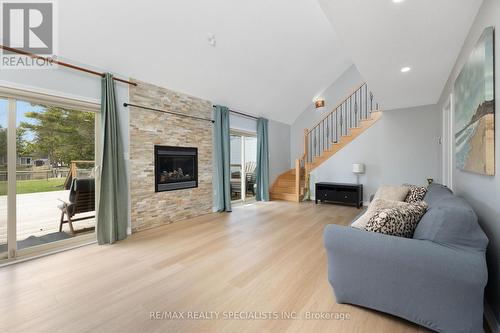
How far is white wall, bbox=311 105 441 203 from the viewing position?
5211 mm

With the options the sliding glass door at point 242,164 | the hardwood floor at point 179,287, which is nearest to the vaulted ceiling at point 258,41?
the sliding glass door at point 242,164

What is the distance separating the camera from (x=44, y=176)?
2998mm

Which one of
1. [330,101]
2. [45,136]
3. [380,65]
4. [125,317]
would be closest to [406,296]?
[125,317]

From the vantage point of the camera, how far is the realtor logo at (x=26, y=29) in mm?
2520

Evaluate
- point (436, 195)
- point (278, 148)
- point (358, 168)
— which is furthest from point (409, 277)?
point (278, 148)

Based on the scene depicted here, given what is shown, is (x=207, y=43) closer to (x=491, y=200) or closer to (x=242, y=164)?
(x=242, y=164)

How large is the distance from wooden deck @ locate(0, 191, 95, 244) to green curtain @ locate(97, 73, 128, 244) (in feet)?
1.53

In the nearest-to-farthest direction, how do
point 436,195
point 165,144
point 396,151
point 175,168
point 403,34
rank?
point 403,34 < point 436,195 < point 165,144 < point 175,168 < point 396,151

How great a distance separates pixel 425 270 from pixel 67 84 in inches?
171

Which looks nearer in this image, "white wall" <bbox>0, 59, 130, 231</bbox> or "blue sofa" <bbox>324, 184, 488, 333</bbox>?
"blue sofa" <bbox>324, 184, 488, 333</bbox>

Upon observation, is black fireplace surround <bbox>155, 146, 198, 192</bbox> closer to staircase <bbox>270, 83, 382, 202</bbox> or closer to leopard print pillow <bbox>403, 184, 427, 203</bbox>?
staircase <bbox>270, 83, 382, 202</bbox>

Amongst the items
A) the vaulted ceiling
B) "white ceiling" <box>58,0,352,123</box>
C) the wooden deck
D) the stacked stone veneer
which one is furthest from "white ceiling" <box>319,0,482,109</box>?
the wooden deck

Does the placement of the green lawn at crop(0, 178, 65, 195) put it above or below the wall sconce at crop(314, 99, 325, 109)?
below

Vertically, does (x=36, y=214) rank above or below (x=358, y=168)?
below
